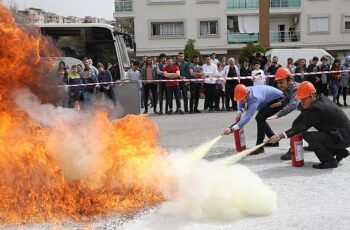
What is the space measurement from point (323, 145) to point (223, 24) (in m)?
33.7

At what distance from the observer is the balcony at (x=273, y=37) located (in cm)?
3931

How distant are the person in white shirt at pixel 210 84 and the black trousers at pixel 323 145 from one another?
7.34m

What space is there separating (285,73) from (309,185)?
6.95 ft

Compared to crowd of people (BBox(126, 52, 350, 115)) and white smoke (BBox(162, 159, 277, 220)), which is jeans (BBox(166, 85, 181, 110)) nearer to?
crowd of people (BBox(126, 52, 350, 115))

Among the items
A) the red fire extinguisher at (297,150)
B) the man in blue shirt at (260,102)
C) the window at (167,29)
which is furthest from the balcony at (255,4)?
the red fire extinguisher at (297,150)

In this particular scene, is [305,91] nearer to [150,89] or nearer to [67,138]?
[67,138]

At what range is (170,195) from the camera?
512 cm

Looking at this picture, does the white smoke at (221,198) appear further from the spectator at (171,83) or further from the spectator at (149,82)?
the spectator at (149,82)

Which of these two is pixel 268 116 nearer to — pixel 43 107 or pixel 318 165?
pixel 318 165

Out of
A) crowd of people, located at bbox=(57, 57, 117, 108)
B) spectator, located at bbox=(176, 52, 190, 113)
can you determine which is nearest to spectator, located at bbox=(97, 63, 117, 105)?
crowd of people, located at bbox=(57, 57, 117, 108)

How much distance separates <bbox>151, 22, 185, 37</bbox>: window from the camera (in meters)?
38.9

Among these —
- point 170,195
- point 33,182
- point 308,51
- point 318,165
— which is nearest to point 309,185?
point 318,165

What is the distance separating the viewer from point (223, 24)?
3897 cm

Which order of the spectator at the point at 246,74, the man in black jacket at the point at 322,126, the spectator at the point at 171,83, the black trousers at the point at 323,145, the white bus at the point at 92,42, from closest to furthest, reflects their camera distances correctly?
the man in black jacket at the point at 322,126, the black trousers at the point at 323,145, the spectator at the point at 171,83, the spectator at the point at 246,74, the white bus at the point at 92,42
